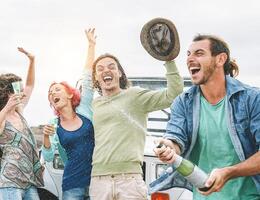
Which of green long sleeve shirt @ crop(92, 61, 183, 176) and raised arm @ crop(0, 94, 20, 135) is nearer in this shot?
green long sleeve shirt @ crop(92, 61, 183, 176)

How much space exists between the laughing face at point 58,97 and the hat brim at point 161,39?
156 centimetres

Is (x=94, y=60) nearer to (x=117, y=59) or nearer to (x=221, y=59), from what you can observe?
(x=117, y=59)

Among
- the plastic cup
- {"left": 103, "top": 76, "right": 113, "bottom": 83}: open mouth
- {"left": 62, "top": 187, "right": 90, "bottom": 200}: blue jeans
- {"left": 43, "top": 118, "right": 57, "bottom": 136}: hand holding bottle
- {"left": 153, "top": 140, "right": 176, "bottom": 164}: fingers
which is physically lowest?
{"left": 62, "top": 187, "right": 90, "bottom": 200}: blue jeans

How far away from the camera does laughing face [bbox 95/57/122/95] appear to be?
5.00 metres

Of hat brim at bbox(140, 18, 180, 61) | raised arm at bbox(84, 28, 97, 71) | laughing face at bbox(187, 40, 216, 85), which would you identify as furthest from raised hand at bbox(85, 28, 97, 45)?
laughing face at bbox(187, 40, 216, 85)

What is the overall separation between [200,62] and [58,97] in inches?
87.3

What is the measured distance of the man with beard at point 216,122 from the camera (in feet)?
10.8

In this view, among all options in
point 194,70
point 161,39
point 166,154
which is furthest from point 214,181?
point 161,39

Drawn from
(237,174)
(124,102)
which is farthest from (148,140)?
(237,174)

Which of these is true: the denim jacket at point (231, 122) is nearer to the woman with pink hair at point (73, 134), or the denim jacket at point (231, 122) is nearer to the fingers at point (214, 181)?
the fingers at point (214, 181)

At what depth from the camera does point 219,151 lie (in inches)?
131

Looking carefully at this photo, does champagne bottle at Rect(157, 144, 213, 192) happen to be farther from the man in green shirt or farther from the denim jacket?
the man in green shirt

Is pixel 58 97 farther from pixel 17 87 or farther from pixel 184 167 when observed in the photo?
pixel 184 167

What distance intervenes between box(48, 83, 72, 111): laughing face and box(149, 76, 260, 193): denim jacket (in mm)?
1900
